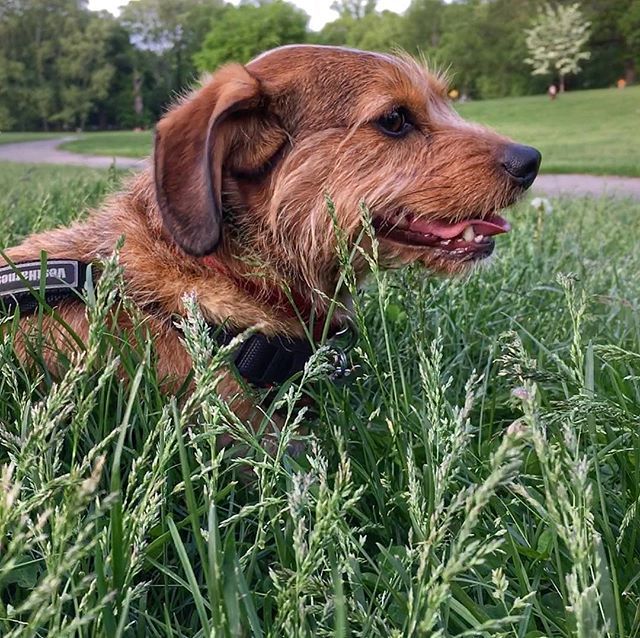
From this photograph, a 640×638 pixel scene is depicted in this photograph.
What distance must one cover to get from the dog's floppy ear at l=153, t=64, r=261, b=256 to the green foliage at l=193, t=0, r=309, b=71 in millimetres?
55697

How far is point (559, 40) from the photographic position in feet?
174

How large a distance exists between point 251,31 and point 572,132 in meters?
37.2

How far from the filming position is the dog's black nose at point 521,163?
2236mm

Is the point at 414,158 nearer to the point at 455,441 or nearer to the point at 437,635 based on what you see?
the point at 455,441

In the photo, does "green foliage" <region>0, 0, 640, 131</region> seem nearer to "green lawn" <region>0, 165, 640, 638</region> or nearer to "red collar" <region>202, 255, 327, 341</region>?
"red collar" <region>202, 255, 327, 341</region>

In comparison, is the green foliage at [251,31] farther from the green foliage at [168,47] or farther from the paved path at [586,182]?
the paved path at [586,182]

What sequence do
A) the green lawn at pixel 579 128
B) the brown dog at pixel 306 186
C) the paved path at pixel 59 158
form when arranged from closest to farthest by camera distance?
the brown dog at pixel 306 186 → the green lawn at pixel 579 128 → the paved path at pixel 59 158

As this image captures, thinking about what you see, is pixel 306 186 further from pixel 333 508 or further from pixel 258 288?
pixel 333 508

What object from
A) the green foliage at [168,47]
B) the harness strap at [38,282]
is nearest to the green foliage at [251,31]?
the green foliage at [168,47]

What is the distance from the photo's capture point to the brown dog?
2049mm

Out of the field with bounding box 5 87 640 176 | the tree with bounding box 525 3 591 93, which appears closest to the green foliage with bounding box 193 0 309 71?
the tree with bounding box 525 3 591 93

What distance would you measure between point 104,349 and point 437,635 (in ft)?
4.06

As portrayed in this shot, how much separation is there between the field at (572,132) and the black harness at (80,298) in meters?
8.63

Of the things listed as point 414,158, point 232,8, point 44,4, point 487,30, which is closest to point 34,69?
point 44,4
